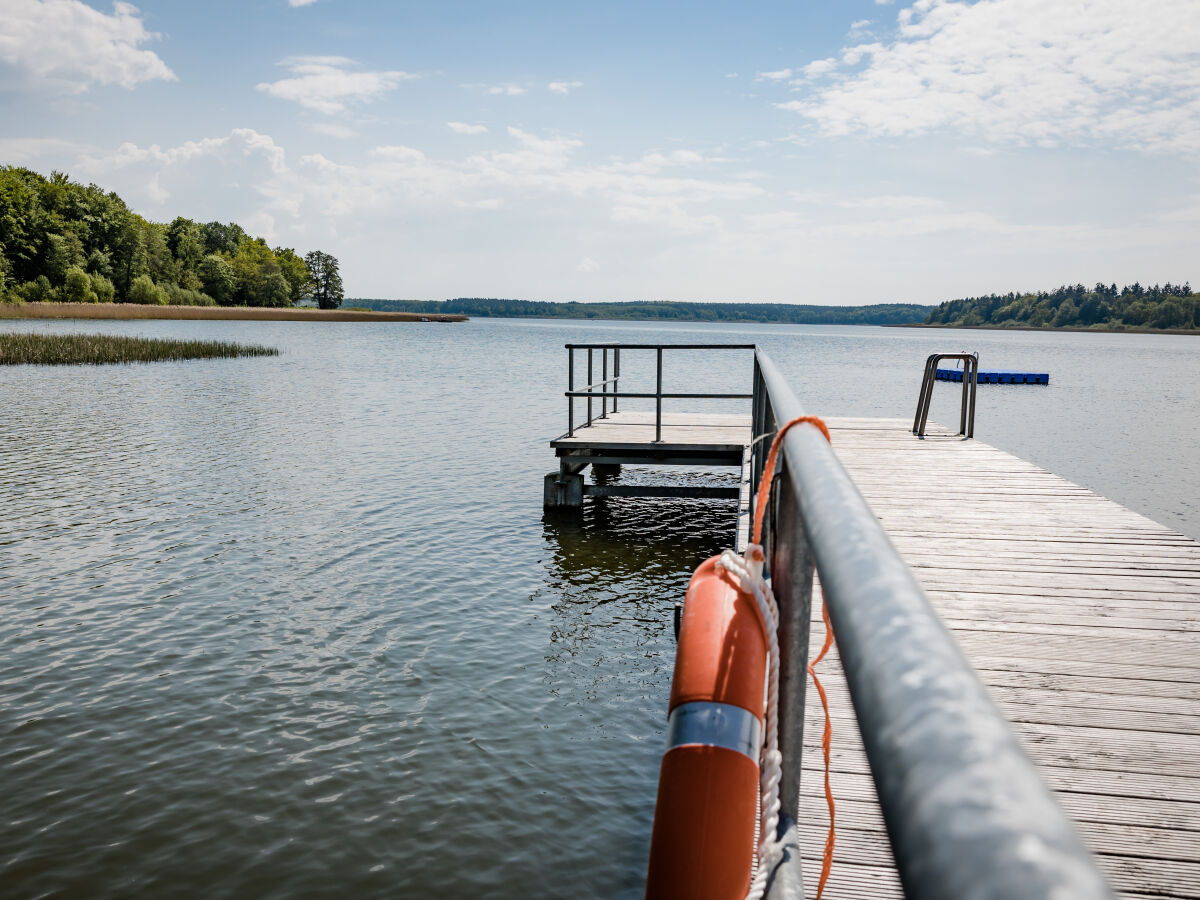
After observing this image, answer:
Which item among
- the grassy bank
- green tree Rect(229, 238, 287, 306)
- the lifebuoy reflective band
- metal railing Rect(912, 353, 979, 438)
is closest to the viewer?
the lifebuoy reflective band

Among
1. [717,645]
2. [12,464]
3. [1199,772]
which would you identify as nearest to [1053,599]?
[1199,772]

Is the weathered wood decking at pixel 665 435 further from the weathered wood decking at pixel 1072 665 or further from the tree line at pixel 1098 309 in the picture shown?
the tree line at pixel 1098 309

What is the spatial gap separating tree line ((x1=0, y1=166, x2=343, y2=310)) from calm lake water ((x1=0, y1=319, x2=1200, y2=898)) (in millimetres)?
73570

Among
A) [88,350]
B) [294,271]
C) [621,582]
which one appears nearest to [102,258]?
[294,271]

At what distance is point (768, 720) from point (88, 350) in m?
39.4

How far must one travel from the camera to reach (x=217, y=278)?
106562mm

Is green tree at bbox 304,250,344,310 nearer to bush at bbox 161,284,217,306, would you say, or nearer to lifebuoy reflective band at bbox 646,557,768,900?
bush at bbox 161,284,217,306

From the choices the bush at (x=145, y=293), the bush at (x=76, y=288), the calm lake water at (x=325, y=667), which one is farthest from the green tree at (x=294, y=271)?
the calm lake water at (x=325, y=667)

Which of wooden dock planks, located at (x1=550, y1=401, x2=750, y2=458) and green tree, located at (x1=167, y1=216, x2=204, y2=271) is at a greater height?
green tree, located at (x1=167, y1=216, x2=204, y2=271)

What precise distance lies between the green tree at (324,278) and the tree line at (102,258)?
21424mm

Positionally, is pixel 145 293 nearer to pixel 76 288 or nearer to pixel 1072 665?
pixel 76 288

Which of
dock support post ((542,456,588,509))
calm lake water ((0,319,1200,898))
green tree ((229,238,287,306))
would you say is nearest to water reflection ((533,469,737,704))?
calm lake water ((0,319,1200,898))

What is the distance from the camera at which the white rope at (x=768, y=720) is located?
161 cm

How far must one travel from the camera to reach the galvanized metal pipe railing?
401mm
